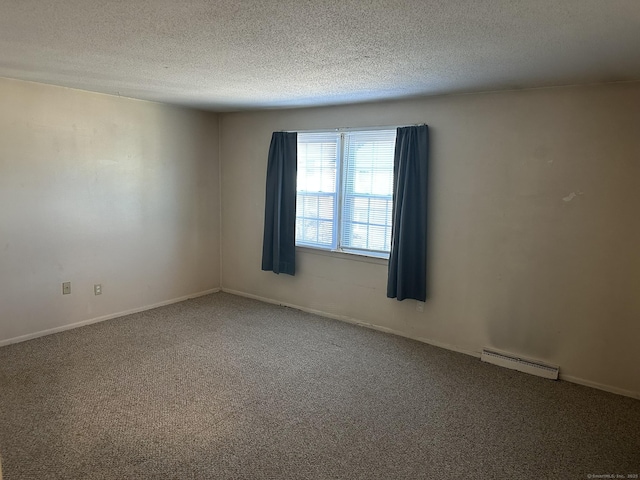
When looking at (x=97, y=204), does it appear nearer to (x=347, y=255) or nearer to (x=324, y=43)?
(x=347, y=255)

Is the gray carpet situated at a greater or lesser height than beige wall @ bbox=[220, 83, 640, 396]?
lesser

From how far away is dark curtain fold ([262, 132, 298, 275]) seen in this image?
4805 millimetres

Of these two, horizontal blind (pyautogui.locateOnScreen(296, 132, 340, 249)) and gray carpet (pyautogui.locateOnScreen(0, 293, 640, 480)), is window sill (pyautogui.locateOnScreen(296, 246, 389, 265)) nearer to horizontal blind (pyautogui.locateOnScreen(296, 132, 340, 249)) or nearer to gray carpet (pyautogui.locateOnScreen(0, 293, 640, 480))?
horizontal blind (pyautogui.locateOnScreen(296, 132, 340, 249))

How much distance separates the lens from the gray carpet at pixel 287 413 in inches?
90.7

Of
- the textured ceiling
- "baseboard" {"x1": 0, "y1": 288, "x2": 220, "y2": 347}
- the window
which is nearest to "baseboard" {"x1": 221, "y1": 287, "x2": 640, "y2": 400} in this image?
"baseboard" {"x1": 0, "y1": 288, "x2": 220, "y2": 347}

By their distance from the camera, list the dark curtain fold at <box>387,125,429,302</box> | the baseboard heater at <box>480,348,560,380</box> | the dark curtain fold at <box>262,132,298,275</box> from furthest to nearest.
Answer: the dark curtain fold at <box>262,132,298,275</box> → the dark curtain fold at <box>387,125,429,302</box> → the baseboard heater at <box>480,348,560,380</box>

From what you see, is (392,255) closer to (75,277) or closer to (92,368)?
(92,368)

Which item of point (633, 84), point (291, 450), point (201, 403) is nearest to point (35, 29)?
point (201, 403)

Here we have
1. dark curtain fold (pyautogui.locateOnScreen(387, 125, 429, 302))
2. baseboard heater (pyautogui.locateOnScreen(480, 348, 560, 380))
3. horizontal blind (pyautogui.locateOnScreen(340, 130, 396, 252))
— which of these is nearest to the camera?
baseboard heater (pyautogui.locateOnScreen(480, 348, 560, 380))

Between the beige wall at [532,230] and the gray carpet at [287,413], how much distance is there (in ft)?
0.99

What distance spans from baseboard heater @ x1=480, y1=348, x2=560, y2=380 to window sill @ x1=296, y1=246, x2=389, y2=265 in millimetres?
1272

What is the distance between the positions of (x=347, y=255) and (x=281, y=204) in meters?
0.99

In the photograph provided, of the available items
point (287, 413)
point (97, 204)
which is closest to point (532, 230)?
point (287, 413)

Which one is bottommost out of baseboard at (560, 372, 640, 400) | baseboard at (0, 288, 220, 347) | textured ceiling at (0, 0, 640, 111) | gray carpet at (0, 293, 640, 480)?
gray carpet at (0, 293, 640, 480)
